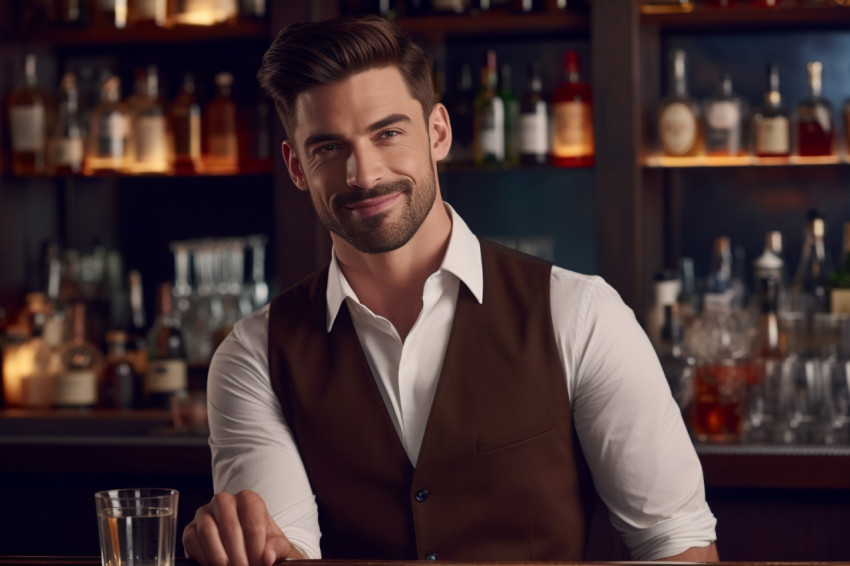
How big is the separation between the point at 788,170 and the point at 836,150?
19 cm

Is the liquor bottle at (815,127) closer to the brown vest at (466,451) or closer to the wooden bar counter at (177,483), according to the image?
the wooden bar counter at (177,483)

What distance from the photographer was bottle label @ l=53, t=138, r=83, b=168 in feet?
9.82

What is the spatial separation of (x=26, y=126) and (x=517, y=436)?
1.97m

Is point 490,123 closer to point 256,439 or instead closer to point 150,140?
point 150,140

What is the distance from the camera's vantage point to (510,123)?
9.46 feet

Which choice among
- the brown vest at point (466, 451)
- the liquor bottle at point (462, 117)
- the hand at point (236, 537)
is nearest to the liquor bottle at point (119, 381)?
the liquor bottle at point (462, 117)

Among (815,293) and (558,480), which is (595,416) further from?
(815,293)

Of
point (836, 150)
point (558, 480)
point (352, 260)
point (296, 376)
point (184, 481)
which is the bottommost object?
point (184, 481)

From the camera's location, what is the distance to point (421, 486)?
58.2 inches

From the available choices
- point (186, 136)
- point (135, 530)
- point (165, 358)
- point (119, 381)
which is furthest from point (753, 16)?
point (135, 530)

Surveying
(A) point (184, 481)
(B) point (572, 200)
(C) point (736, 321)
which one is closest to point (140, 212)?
(A) point (184, 481)

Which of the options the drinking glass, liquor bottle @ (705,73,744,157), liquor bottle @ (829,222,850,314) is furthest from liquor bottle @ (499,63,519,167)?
the drinking glass

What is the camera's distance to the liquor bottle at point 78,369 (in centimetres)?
286

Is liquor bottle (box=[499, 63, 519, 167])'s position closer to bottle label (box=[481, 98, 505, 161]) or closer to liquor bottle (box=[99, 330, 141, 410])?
bottle label (box=[481, 98, 505, 161])
